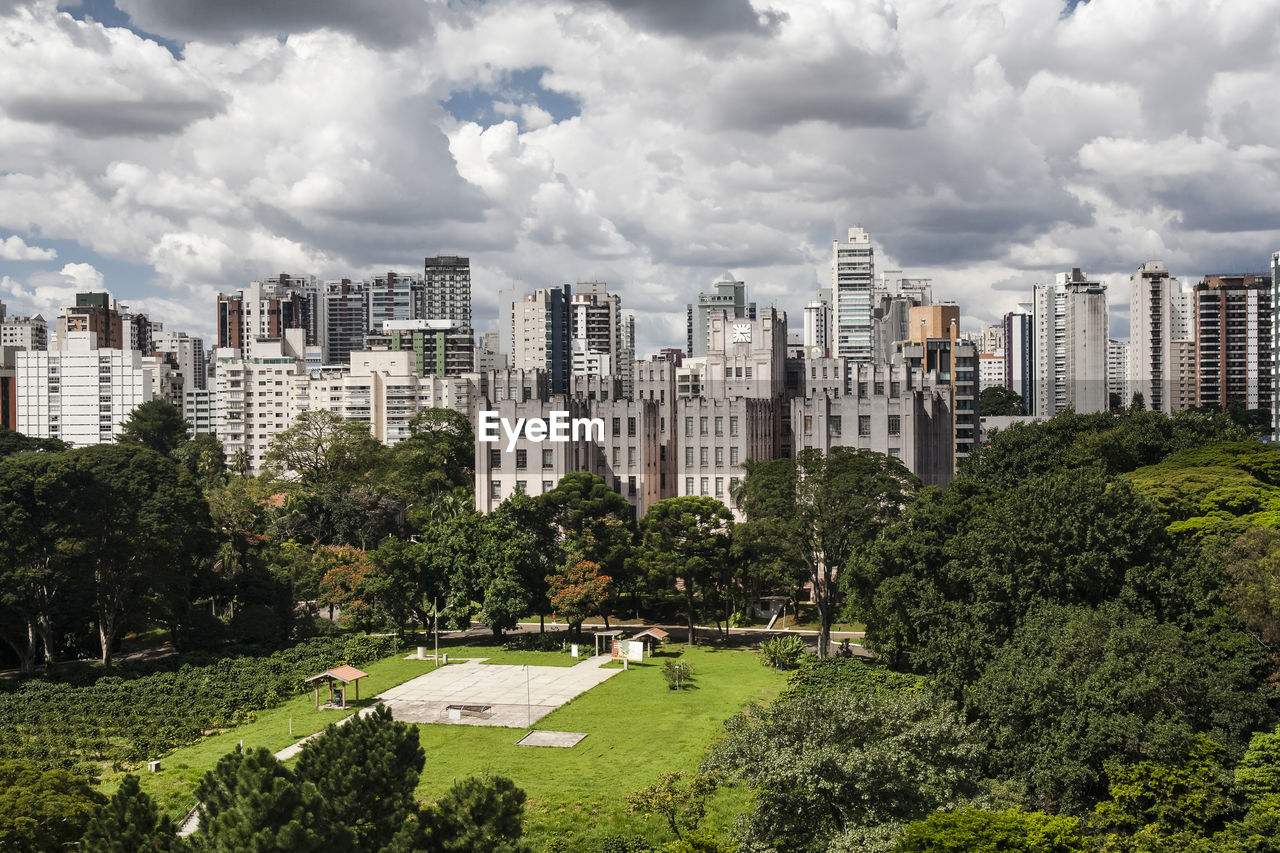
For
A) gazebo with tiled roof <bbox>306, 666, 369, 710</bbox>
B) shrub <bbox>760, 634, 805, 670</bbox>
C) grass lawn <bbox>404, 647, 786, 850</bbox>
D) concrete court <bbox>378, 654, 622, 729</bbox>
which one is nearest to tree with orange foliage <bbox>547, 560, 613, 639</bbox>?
concrete court <bbox>378, 654, 622, 729</bbox>

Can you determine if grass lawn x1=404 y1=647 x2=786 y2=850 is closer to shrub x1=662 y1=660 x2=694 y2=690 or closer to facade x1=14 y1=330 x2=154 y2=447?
shrub x1=662 y1=660 x2=694 y2=690

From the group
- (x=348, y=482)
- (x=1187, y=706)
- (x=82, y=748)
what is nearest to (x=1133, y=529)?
(x=1187, y=706)

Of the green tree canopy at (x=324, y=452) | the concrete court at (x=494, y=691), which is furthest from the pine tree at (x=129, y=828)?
the green tree canopy at (x=324, y=452)

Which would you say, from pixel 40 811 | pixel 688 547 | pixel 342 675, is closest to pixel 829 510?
pixel 688 547

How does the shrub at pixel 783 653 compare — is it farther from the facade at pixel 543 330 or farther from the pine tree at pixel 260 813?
the facade at pixel 543 330

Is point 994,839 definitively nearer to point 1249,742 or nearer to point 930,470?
point 1249,742

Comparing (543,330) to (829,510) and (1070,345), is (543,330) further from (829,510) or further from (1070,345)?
(829,510)
